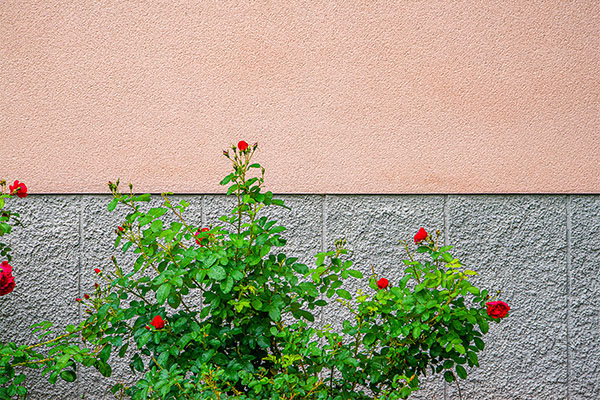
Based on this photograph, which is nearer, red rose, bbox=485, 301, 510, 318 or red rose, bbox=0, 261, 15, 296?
red rose, bbox=485, 301, 510, 318

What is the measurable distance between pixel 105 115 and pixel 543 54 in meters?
3.00

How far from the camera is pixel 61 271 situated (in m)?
3.60

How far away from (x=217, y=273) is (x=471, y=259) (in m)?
2.15

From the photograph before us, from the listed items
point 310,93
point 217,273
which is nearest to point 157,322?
point 217,273

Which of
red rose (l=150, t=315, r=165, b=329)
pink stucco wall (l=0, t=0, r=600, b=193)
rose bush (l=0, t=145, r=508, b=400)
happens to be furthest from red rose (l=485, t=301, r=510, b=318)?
pink stucco wall (l=0, t=0, r=600, b=193)

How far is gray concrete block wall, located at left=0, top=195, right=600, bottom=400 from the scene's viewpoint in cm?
359

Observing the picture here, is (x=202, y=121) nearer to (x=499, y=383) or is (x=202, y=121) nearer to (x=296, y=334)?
(x=296, y=334)

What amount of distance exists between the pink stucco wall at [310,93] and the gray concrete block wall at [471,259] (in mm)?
134

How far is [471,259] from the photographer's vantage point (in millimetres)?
3607

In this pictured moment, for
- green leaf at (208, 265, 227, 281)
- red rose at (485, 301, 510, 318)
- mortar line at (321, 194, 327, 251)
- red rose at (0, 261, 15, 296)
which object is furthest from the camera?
mortar line at (321, 194, 327, 251)

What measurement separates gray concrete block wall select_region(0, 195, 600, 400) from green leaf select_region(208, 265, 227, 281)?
1.54m

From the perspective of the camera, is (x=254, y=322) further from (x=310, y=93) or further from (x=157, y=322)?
(x=310, y=93)

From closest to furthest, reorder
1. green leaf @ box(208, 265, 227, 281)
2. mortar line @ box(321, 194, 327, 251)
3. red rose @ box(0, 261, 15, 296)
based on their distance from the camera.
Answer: green leaf @ box(208, 265, 227, 281) < red rose @ box(0, 261, 15, 296) < mortar line @ box(321, 194, 327, 251)

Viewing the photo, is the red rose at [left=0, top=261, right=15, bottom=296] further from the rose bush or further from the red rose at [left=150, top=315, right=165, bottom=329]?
the red rose at [left=150, top=315, right=165, bottom=329]
